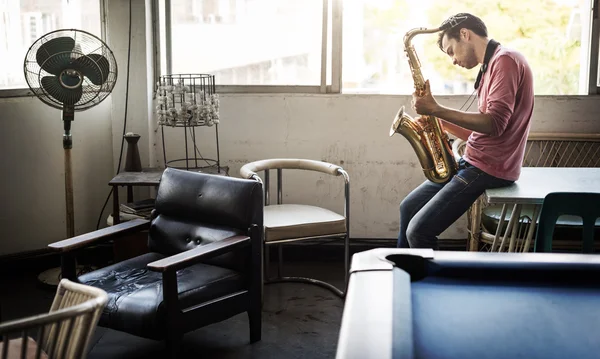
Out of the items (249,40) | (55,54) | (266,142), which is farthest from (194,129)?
(55,54)

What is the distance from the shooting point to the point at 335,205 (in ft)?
17.2

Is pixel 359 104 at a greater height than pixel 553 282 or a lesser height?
greater

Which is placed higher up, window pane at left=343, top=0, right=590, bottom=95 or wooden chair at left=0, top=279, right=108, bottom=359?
window pane at left=343, top=0, right=590, bottom=95

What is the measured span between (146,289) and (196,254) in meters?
0.28

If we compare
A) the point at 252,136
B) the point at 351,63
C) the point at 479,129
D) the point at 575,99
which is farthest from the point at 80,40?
the point at 575,99

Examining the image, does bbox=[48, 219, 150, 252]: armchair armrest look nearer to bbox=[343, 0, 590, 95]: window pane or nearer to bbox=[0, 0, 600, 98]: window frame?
bbox=[0, 0, 600, 98]: window frame

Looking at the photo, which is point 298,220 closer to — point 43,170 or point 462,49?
point 462,49

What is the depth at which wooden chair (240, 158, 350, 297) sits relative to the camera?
166 inches

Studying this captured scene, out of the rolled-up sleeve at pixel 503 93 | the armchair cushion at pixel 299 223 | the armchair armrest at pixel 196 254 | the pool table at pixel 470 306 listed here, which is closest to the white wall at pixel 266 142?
the armchair cushion at pixel 299 223

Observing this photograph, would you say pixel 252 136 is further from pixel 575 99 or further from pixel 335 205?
pixel 575 99

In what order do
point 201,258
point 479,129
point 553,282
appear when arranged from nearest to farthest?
point 553,282 → point 201,258 → point 479,129

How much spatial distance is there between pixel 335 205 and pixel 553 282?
297 cm

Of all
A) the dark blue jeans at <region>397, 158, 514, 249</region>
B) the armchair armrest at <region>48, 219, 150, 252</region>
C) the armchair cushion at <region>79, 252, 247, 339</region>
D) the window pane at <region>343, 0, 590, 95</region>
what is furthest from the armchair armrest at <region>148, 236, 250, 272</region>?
the window pane at <region>343, 0, 590, 95</region>

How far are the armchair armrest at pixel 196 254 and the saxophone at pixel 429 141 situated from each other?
115 cm
